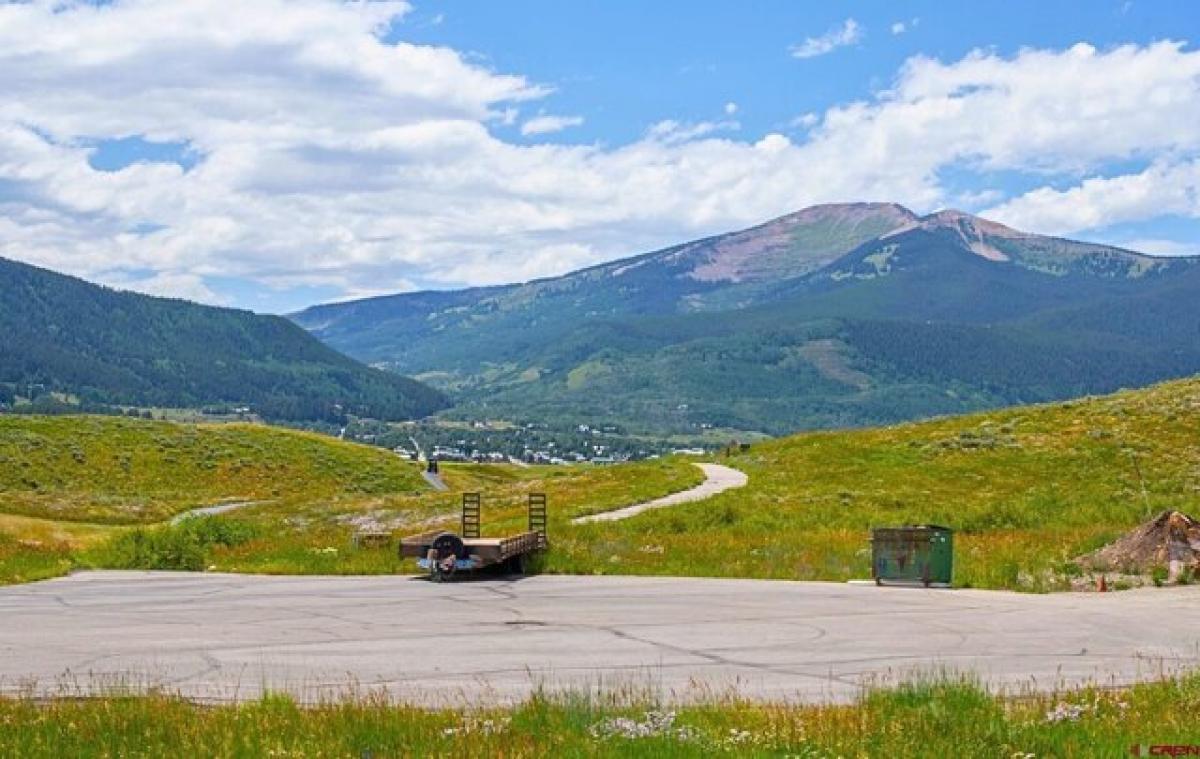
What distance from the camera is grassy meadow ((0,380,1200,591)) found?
31672 millimetres

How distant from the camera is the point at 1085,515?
129ft

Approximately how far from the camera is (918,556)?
26.6 m

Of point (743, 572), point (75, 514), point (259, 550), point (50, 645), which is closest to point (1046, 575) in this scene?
point (743, 572)

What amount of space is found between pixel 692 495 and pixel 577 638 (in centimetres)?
3539

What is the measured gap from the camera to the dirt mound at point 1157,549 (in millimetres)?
25406

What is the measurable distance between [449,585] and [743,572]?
7081 millimetres

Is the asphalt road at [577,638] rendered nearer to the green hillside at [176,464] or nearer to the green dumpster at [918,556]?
the green dumpster at [918,556]

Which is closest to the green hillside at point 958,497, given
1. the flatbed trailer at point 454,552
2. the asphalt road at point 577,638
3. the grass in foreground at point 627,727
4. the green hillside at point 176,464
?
the flatbed trailer at point 454,552

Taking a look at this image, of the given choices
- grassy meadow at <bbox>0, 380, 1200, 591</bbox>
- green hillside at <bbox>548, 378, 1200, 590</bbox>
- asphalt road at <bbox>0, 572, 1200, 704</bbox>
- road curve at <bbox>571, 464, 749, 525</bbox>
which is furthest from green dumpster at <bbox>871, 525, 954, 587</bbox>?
road curve at <bbox>571, 464, 749, 525</bbox>

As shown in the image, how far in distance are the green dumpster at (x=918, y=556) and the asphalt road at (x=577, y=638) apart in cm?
121

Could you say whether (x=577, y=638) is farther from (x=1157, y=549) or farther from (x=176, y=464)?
(x=176, y=464)

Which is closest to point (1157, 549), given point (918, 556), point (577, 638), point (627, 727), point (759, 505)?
point (918, 556)

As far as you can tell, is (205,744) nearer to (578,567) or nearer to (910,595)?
(910,595)

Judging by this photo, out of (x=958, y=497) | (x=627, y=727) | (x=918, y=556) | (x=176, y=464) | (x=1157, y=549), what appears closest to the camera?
(x=627, y=727)
